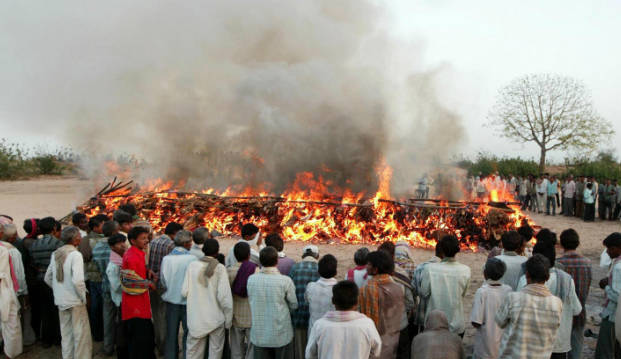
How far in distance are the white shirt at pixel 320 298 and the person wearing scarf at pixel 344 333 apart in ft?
2.53

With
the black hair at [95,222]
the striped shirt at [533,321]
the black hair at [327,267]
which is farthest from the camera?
the black hair at [95,222]

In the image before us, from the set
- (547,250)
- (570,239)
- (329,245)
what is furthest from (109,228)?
(329,245)

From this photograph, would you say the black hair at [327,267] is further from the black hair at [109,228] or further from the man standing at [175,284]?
the black hair at [109,228]

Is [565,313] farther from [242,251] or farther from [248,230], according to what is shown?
[248,230]

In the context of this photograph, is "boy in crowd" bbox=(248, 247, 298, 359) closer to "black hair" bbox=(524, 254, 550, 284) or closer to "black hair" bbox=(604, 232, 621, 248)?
"black hair" bbox=(524, 254, 550, 284)

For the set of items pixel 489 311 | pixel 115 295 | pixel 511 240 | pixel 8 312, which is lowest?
pixel 8 312

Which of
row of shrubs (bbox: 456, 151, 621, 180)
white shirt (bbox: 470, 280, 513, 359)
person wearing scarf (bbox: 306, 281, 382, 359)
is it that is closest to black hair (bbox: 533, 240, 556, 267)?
white shirt (bbox: 470, 280, 513, 359)

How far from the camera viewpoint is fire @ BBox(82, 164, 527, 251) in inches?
466

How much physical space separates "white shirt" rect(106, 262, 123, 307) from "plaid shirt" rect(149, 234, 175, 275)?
0.46m

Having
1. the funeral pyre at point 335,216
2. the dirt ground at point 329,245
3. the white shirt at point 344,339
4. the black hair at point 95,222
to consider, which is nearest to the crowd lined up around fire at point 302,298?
the white shirt at point 344,339

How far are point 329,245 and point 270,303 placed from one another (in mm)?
8313

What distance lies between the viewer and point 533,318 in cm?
333

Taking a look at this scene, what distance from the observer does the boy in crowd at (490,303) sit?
12.4ft

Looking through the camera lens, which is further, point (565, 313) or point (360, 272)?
point (360, 272)
